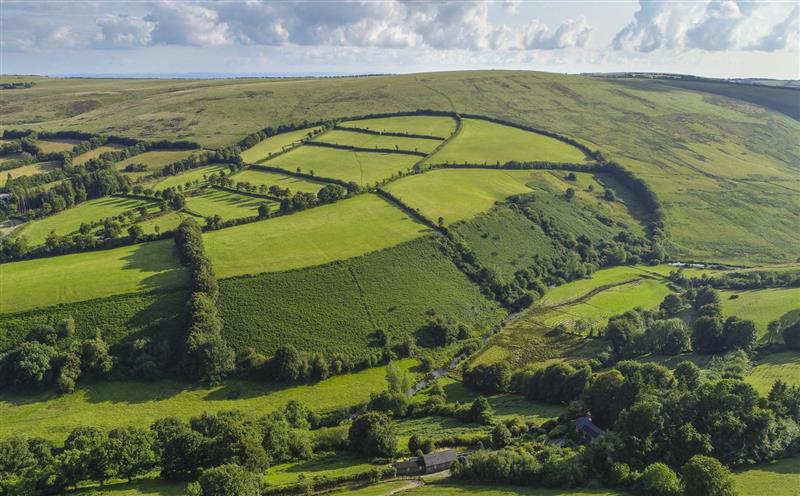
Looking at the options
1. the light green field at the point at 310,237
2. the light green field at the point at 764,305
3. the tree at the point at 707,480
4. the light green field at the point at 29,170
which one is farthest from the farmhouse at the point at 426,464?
the light green field at the point at 29,170

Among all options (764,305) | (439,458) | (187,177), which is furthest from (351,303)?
(187,177)

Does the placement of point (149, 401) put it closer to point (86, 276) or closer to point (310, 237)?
point (86, 276)

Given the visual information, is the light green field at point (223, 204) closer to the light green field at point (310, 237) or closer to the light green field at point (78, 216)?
the light green field at point (310, 237)

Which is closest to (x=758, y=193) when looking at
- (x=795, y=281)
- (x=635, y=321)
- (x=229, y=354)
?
(x=795, y=281)

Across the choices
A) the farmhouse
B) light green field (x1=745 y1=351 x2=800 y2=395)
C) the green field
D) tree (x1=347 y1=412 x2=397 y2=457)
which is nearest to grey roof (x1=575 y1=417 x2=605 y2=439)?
the farmhouse

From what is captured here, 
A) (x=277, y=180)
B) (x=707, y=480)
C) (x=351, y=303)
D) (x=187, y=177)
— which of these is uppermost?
(x=187, y=177)

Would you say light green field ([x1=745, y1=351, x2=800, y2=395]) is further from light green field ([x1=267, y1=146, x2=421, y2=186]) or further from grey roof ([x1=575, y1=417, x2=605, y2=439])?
light green field ([x1=267, y1=146, x2=421, y2=186])
